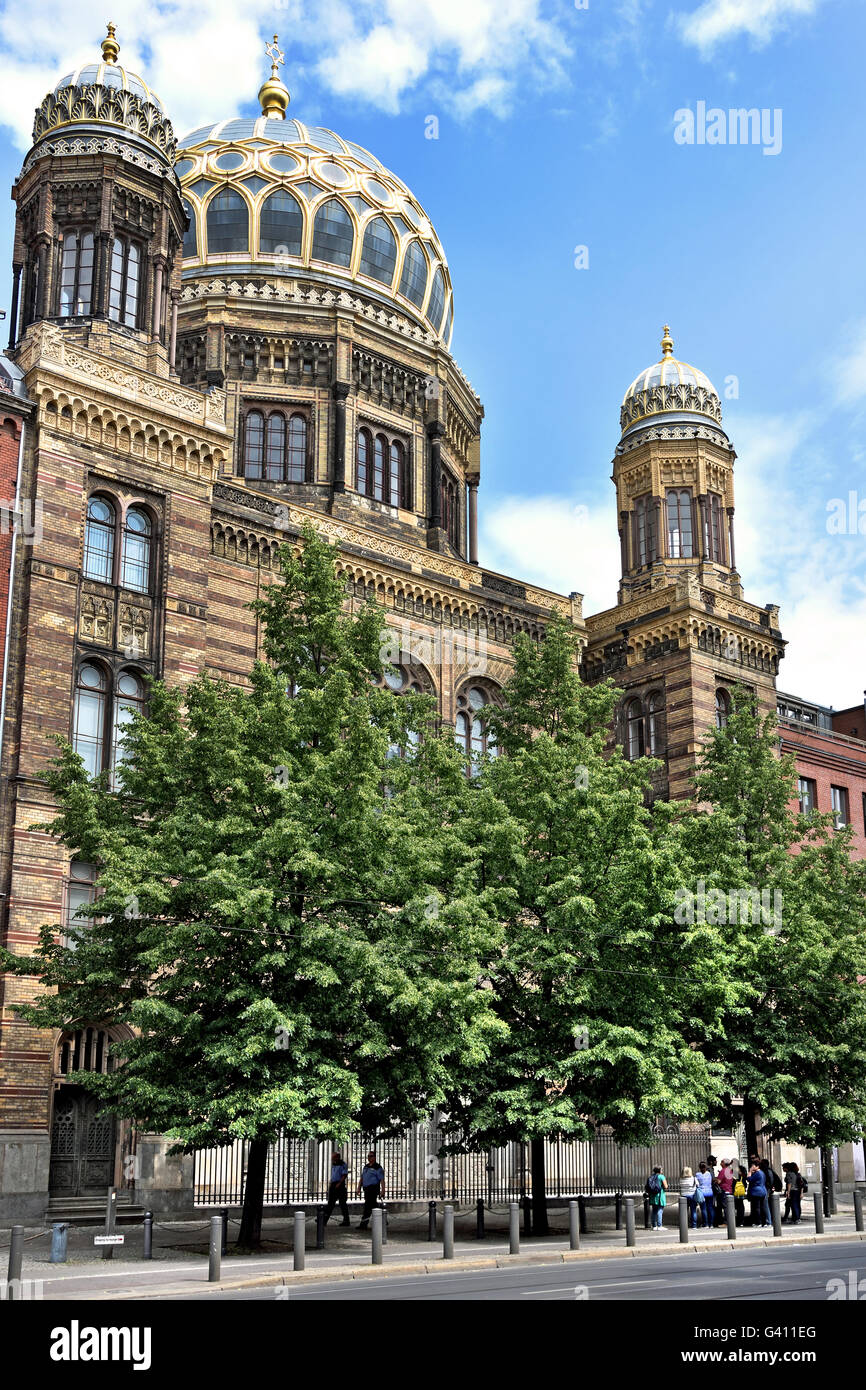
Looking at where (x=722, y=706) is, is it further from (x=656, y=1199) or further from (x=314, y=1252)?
(x=314, y=1252)

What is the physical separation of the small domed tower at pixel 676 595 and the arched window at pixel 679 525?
0.04 m

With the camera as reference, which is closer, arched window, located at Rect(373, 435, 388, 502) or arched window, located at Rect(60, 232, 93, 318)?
arched window, located at Rect(60, 232, 93, 318)

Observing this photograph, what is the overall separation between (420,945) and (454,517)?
30.8 meters

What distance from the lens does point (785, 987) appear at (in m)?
31.8

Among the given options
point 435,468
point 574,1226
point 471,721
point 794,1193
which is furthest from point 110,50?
point 794,1193

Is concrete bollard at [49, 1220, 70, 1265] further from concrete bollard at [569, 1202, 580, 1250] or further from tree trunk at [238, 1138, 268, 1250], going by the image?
concrete bollard at [569, 1202, 580, 1250]

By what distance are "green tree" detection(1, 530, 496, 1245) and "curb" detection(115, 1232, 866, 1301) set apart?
2603 mm

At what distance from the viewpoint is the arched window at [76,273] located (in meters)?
35.0

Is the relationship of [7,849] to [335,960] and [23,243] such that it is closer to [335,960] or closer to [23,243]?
[335,960]

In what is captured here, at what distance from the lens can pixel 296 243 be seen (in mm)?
48625

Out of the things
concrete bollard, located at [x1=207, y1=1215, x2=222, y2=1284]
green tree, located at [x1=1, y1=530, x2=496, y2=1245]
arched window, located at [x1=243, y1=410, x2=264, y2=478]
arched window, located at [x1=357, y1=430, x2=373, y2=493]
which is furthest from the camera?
arched window, located at [x1=357, y1=430, x2=373, y2=493]

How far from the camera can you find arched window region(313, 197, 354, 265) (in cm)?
4884

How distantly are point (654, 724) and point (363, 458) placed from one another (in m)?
13.7
